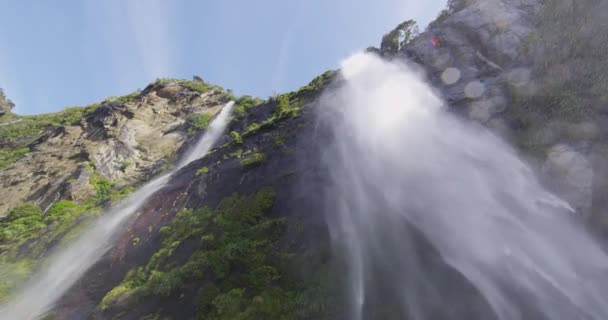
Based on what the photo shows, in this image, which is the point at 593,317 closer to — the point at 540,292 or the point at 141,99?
the point at 540,292

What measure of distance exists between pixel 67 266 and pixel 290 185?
12.6m

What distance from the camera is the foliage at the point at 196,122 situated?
42.3m

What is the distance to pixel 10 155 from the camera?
127 ft

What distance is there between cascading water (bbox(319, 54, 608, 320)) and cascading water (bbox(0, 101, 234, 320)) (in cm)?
1261

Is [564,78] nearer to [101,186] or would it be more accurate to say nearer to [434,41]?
[434,41]

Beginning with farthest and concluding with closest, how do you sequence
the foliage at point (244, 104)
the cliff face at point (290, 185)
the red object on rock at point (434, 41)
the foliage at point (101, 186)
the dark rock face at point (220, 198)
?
the foliage at point (244, 104) < the foliage at point (101, 186) < the red object on rock at point (434, 41) < the dark rock face at point (220, 198) < the cliff face at point (290, 185)

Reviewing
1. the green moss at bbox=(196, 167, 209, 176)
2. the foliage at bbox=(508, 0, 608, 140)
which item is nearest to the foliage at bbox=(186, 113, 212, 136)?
the green moss at bbox=(196, 167, 209, 176)

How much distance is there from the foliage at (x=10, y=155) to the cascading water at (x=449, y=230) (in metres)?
39.7

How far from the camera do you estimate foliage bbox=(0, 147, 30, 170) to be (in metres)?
36.4

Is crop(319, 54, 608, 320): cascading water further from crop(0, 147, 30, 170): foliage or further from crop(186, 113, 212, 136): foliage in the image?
crop(0, 147, 30, 170): foliage

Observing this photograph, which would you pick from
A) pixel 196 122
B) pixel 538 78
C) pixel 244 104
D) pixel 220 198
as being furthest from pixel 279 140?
pixel 244 104

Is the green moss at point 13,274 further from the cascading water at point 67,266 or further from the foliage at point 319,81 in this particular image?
the foliage at point 319,81

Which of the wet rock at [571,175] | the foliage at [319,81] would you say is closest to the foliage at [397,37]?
the foliage at [319,81]

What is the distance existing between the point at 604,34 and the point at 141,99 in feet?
164
